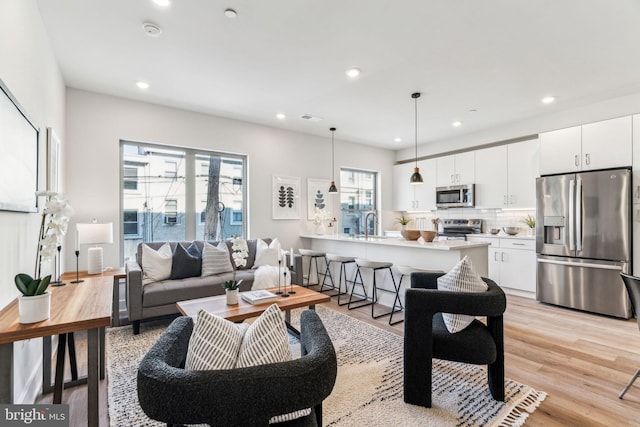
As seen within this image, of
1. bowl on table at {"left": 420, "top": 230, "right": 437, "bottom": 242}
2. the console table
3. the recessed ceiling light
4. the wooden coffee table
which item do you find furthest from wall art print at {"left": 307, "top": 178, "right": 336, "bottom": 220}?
the console table

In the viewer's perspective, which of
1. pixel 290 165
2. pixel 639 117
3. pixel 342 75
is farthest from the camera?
pixel 290 165

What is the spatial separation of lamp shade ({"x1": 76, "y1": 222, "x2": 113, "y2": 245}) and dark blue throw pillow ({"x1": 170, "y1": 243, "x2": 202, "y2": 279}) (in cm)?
79

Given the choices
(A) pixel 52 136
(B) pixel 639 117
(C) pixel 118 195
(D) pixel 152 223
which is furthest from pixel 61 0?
(B) pixel 639 117

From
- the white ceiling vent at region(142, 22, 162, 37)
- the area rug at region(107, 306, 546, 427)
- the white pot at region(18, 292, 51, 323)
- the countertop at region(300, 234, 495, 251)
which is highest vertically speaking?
the white ceiling vent at region(142, 22, 162, 37)

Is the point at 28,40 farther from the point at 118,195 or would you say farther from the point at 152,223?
the point at 152,223

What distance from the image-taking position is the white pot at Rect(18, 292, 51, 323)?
1463 millimetres

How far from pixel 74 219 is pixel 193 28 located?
2.78 m

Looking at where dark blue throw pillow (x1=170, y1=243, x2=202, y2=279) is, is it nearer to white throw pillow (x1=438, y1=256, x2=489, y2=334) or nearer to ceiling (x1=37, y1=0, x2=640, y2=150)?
ceiling (x1=37, y1=0, x2=640, y2=150)

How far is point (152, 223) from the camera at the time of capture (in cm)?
436

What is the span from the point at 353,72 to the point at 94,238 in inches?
125

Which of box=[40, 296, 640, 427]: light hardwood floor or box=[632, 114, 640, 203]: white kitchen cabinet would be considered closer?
box=[40, 296, 640, 427]: light hardwood floor

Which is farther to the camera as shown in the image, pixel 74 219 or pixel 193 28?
pixel 74 219

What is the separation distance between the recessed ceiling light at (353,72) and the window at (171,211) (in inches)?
118

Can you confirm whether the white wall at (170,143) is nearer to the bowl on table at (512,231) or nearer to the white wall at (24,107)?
the white wall at (24,107)
